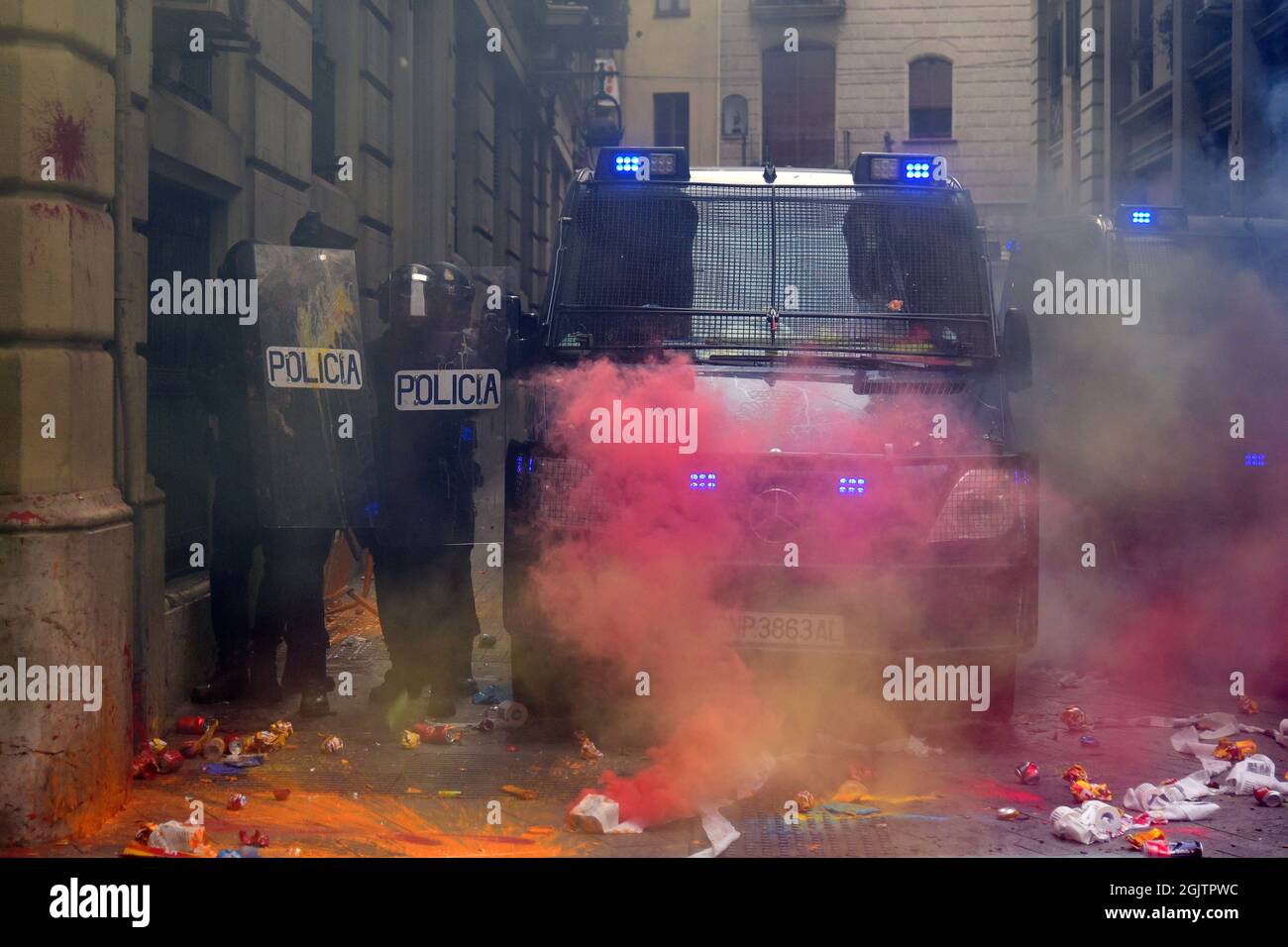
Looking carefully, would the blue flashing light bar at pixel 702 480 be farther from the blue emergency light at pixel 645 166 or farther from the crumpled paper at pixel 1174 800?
the crumpled paper at pixel 1174 800

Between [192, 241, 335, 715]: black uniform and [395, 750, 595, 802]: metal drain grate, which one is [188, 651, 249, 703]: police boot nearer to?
[192, 241, 335, 715]: black uniform

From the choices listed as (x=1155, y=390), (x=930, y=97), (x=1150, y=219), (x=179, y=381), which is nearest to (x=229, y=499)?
(x=179, y=381)

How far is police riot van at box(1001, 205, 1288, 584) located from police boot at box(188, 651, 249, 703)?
4900 millimetres

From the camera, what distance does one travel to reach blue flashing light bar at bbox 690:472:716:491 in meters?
5.59

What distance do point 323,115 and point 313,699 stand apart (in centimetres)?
580

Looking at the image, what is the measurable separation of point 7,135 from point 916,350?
3876mm

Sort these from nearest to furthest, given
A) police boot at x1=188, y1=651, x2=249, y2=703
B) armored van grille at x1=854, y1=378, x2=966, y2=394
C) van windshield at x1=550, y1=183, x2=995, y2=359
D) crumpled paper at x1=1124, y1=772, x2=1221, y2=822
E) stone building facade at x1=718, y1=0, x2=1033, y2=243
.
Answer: crumpled paper at x1=1124, y1=772, x2=1221, y2=822 → armored van grille at x1=854, y1=378, x2=966, y2=394 → van windshield at x1=550, y1=183, x2=995, y2=359 → police boot at x1=188, y1=651, x2=249, y2=703 → stone building facade at x1=718, y1=0, x2=1033, y2=243

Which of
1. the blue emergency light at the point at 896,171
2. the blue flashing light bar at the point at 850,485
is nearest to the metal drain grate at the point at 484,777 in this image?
the blue flashing light bar at the point at 850,485

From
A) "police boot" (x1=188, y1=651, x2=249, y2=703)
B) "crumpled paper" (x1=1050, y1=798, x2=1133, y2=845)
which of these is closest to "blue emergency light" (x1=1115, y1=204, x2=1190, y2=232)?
"crumpled paper" (x1=1050, y1=798, x2=1133, y2=845)

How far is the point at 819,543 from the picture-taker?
5.60 meters

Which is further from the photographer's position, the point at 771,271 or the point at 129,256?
the point at 771,271

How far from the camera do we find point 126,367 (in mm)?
5566

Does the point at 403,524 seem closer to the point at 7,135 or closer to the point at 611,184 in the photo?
the point at 611,184

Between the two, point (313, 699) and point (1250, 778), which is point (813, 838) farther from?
point (313, 699)
